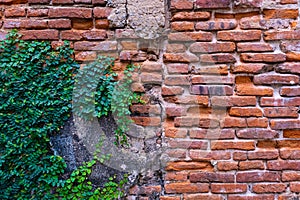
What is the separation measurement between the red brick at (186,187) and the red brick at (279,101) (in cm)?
74

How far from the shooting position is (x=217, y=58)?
2.14m

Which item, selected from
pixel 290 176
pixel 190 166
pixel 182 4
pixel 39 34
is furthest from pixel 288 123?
pixel 39 34

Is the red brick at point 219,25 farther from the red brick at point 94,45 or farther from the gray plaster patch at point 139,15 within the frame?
the red brick at point 94,45

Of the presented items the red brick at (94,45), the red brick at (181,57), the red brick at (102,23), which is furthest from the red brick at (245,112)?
the red brick at (102,23)

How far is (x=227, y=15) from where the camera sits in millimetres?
2143

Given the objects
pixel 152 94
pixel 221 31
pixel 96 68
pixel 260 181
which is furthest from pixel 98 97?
pixel 260 181

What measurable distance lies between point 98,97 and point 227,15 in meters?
1.12

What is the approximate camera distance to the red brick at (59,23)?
216 cm

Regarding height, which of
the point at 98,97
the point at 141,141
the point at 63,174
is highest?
the point at 98,97

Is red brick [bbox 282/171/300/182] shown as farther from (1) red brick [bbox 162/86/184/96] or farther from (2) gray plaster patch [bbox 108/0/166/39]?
(2) gray plaster patch [bbox 108/0/166/39]

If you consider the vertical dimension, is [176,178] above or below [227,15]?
below

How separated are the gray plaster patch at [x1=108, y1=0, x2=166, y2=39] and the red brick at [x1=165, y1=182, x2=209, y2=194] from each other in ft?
3.71

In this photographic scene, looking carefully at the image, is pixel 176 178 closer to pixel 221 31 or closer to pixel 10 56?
pixel 221 31

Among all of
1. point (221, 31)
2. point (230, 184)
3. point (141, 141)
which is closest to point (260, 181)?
point (230, 184)
